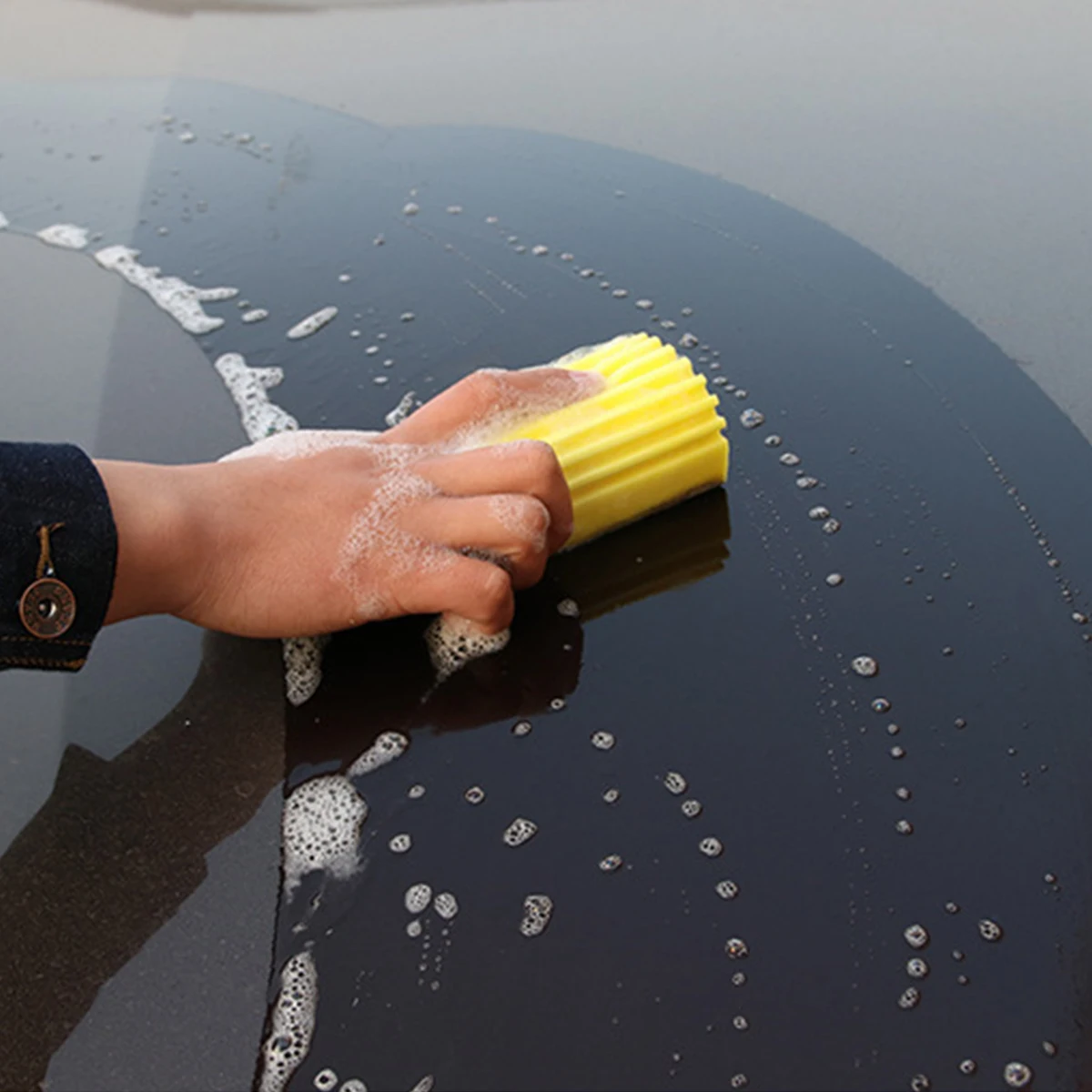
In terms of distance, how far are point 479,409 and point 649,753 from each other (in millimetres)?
383

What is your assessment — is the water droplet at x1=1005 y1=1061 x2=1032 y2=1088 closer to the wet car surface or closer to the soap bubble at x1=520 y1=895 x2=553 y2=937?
the wet car surface

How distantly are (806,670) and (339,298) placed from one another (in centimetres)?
81

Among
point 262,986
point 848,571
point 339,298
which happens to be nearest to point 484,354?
point 339,298

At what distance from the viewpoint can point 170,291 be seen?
1.53 m

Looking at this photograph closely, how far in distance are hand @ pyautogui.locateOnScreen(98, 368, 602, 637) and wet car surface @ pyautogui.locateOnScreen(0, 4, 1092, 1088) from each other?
7 cm

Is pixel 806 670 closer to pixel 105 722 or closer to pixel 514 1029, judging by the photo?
pixel 514 1029

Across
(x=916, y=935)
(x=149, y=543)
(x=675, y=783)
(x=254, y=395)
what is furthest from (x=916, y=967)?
(x=254, y=395)

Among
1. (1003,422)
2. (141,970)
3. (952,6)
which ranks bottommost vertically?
(141,970)

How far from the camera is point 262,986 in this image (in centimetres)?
82

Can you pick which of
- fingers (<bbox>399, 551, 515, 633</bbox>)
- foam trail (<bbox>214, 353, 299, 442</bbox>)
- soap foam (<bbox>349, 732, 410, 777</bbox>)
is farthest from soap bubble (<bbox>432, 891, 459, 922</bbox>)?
foam trail (<bbox>214, 353, 299, 442</bbox>)

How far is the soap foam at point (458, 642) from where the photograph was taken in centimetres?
105

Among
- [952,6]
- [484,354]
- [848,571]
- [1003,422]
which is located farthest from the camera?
[952,6]

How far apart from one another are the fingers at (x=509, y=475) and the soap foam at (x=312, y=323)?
45 cm

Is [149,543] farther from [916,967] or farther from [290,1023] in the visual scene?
[916,967]
